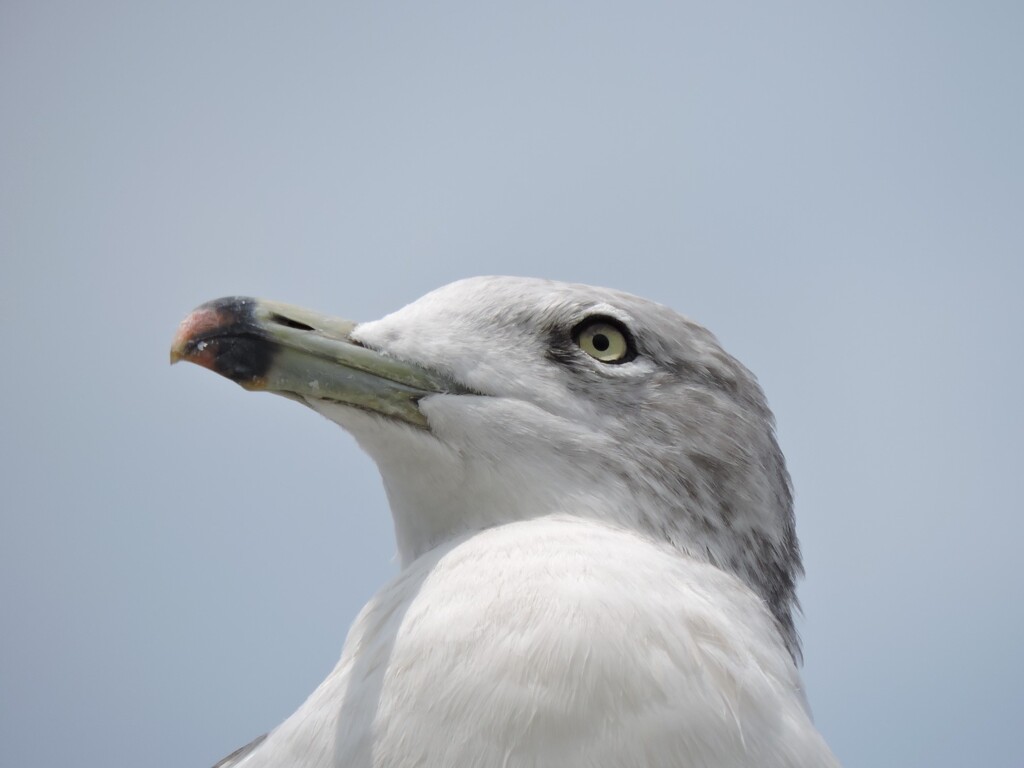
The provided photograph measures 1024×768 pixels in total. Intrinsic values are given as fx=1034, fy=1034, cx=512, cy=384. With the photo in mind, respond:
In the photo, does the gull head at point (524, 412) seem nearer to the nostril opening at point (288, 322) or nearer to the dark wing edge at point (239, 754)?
the nostril opening at point (288, 322)

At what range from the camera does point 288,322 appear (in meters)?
3.08

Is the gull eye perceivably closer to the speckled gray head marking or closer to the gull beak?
the speckled gray head marking

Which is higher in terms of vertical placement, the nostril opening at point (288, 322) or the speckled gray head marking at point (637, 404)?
the nostril opening at point (288, 322)

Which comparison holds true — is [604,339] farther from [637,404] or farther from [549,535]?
[549,535]

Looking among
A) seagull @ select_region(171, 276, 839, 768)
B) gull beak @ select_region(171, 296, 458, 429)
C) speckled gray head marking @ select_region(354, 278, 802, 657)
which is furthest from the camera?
speckled gray head marking @ select_region(354, 278, 802, 657)

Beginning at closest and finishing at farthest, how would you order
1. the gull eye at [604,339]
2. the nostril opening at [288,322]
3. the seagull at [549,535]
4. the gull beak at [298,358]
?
the seagull at [549,535] < the gull beak at [298,358] < the nostril opening at [288,322] < the gull eye at [604,339]

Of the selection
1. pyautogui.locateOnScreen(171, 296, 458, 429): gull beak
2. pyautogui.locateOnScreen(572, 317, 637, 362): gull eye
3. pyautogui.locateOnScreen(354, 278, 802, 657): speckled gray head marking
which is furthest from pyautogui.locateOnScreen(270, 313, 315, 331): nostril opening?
pyautogui.locateOnScreen(572, 317, 637, 362): gull eye

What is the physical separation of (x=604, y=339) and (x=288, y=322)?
107cm

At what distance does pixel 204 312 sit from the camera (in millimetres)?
2965

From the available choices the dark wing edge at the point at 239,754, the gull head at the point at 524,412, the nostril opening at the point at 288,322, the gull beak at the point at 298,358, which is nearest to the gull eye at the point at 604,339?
the gull head at the point at 524,412

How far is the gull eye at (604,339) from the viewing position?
11.4ft

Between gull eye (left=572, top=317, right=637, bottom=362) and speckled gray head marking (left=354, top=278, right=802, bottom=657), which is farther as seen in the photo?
gull eye (left=572, top=317, right=637, bottom=362)

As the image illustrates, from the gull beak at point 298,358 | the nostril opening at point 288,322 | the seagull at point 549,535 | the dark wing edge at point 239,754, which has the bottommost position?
the dark wing edge at point 239,754

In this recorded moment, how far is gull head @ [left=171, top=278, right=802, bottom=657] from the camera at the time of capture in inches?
121
